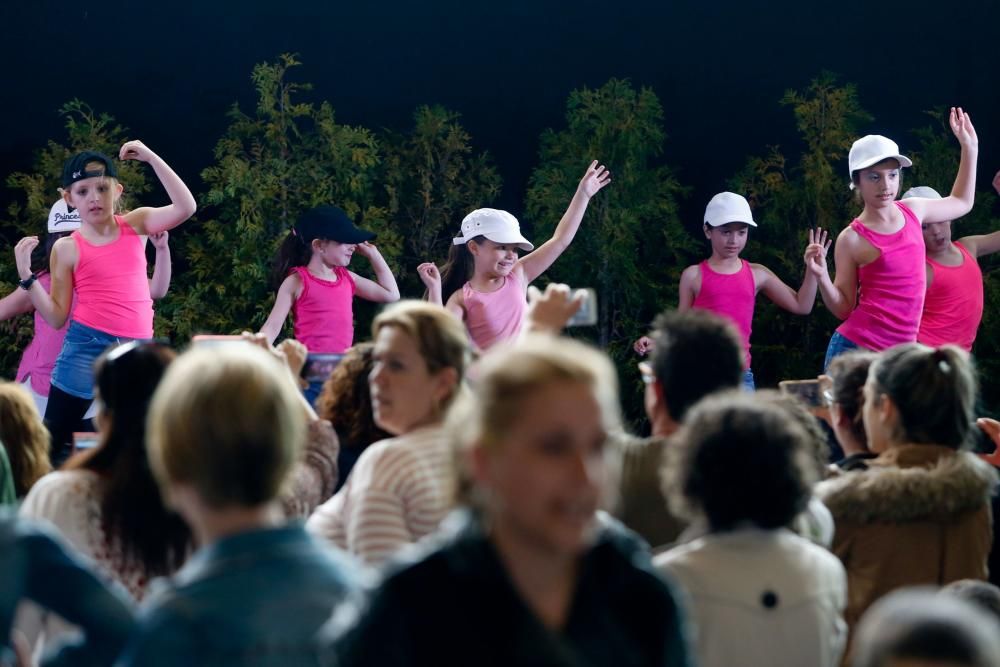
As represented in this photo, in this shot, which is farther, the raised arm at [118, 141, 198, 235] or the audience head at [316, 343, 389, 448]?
the raised arm at [118, 141, 198, 235]

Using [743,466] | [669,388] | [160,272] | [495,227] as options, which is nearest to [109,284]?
[160,272]

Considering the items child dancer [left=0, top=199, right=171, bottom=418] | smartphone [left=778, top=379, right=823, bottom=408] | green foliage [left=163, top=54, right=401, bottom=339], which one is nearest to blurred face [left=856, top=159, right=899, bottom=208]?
smartphone [left=778, top=379, right=823, bottom=408]

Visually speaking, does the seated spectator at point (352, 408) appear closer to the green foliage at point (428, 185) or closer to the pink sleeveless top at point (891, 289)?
the pink sleeveless top at point (891, 289)

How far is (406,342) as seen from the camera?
244 cm

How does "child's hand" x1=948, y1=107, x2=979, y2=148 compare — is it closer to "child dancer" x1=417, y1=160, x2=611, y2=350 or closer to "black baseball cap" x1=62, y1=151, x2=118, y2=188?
"child dancer" x1=417, y1=160, x2=611, y2=350

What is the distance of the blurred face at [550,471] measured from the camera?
1375 mm

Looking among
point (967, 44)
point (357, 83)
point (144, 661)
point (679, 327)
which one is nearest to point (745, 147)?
point (967, 44)

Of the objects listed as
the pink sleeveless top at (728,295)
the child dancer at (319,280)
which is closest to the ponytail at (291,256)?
the child dancer at (319,280)

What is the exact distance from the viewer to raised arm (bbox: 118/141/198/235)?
5242mm

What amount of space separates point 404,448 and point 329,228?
3811mm

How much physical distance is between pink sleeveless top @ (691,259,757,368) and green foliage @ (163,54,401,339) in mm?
1633

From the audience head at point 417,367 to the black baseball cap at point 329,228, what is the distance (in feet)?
11.5

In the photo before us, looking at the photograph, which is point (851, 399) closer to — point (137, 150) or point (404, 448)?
point (404, 448)

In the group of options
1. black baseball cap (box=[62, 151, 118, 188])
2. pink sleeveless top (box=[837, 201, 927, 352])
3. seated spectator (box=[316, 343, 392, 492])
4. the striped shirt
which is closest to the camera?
Answer: the striped shirt
